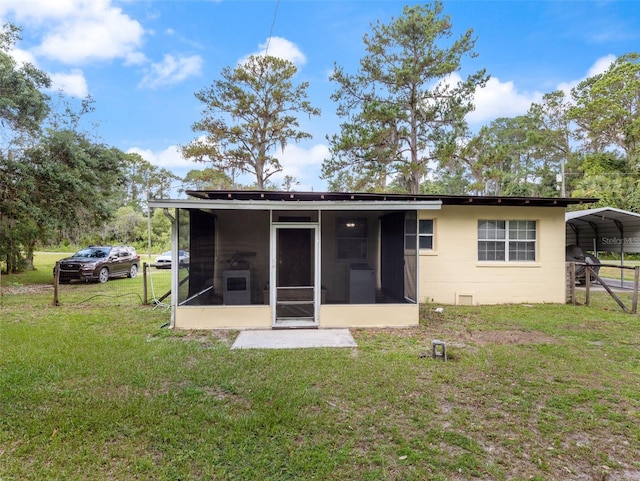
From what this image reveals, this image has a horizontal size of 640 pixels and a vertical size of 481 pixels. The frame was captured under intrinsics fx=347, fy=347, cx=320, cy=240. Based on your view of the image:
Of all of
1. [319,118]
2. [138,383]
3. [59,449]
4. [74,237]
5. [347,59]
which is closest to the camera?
[59,449]

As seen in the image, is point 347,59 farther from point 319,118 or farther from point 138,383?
point 138,383

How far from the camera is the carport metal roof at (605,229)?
31.9 ft

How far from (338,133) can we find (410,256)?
1024 centimetres

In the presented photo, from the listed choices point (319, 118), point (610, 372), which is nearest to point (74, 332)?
point (610, 372)

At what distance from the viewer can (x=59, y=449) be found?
8.50 feet

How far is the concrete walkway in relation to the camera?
17.0 ft

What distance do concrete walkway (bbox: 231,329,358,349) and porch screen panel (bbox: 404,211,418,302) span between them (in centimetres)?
144

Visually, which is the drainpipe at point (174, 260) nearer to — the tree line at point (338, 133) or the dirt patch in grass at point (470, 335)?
the tree line at point (338, 133)

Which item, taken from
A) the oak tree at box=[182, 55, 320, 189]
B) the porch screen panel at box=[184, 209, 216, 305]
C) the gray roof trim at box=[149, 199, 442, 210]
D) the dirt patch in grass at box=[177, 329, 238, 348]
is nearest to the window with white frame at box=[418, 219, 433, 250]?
the gray roof trim at box=[149, 199, 442, 210]

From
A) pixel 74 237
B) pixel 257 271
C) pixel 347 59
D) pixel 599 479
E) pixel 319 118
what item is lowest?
pixel 599 479

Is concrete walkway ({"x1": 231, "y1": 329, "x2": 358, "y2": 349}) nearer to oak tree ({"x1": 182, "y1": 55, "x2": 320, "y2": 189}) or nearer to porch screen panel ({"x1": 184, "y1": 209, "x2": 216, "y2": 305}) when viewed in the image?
porch screen panel ({"x1": 184, "y1": 209, "x2": 216, "y2": 305})

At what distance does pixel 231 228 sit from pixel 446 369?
4.84 meters

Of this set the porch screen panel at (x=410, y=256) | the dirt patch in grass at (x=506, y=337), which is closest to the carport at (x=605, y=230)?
the dirt patch in grass at (x=506, y=337)

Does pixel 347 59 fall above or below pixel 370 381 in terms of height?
above
